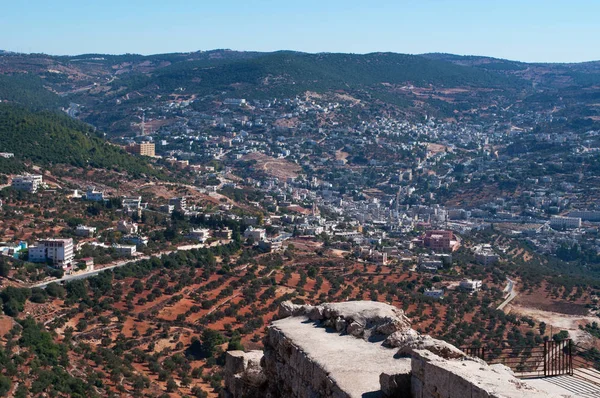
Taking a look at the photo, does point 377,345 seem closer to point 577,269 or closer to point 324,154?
point 577,269

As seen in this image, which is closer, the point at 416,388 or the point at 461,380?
the point at 461,380

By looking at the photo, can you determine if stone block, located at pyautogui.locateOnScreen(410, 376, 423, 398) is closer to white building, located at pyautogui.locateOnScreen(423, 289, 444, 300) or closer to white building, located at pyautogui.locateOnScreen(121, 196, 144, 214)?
white building, located at pyautogui.locateOnScreen(423, 289, 444, 300)

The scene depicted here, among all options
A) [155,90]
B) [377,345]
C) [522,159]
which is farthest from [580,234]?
[155,90]

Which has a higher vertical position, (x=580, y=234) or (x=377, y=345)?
(x=377, y=345)

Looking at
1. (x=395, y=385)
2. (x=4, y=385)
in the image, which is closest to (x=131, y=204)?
(x=4, y=385)

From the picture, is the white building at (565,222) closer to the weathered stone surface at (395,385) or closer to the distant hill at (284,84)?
the distant hill at (284,84)

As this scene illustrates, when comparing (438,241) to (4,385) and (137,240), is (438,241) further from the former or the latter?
(4,385)

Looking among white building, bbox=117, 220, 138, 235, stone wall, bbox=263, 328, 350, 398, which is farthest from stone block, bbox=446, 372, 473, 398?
white building, bbox=117, 220, 138, 235

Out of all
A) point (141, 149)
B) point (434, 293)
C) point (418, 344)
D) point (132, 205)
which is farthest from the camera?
point (141, 149)
